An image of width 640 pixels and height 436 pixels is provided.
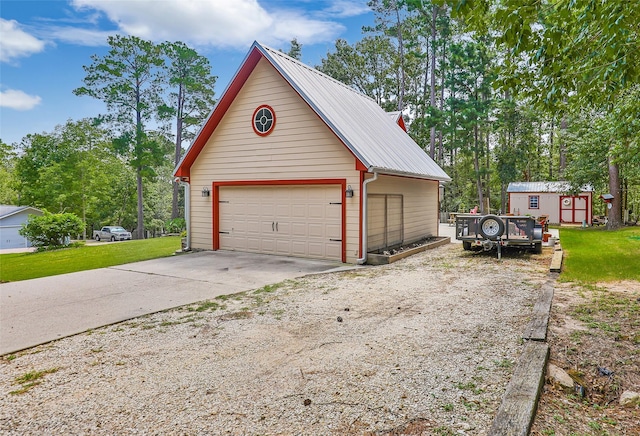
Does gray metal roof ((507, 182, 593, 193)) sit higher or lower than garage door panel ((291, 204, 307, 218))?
higher

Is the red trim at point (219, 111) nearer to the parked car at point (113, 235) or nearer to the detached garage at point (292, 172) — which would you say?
the detached garage at point (292, 172)

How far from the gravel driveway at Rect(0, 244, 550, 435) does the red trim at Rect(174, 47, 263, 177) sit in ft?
22.3

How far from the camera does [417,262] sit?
988cm

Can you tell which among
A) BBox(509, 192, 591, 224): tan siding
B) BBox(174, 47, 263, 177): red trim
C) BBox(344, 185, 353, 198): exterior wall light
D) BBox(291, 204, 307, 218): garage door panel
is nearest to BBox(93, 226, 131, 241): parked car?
BBox(174, 47, 263, 177): red trim

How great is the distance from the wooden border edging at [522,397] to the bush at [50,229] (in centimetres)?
1985

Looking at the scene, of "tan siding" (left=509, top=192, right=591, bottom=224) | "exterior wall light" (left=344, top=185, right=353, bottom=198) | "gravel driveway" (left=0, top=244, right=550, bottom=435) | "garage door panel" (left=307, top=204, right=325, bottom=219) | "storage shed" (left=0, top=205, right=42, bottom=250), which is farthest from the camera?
"storage shed" (left=0, top=205, right=42, bottom=250)

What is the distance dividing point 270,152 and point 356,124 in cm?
256

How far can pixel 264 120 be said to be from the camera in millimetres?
10766

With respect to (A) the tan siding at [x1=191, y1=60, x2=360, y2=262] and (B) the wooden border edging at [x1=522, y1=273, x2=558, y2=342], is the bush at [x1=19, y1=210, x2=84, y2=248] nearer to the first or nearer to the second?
(A) the tan siding at [x1=191, y1=60, x2=360, y2=262]

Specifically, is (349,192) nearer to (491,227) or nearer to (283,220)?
(283,220)

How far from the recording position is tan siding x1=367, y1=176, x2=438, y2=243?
35.8 feet

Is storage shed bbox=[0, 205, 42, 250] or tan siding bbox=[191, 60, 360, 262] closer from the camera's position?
tan siding bbox=[191, 60, 360, 262]

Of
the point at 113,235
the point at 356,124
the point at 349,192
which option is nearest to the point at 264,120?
the point at 356,124

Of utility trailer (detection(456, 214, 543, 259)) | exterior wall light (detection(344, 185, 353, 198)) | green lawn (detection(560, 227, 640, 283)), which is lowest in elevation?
green lawn (detection(560, 227, 640, 283))
